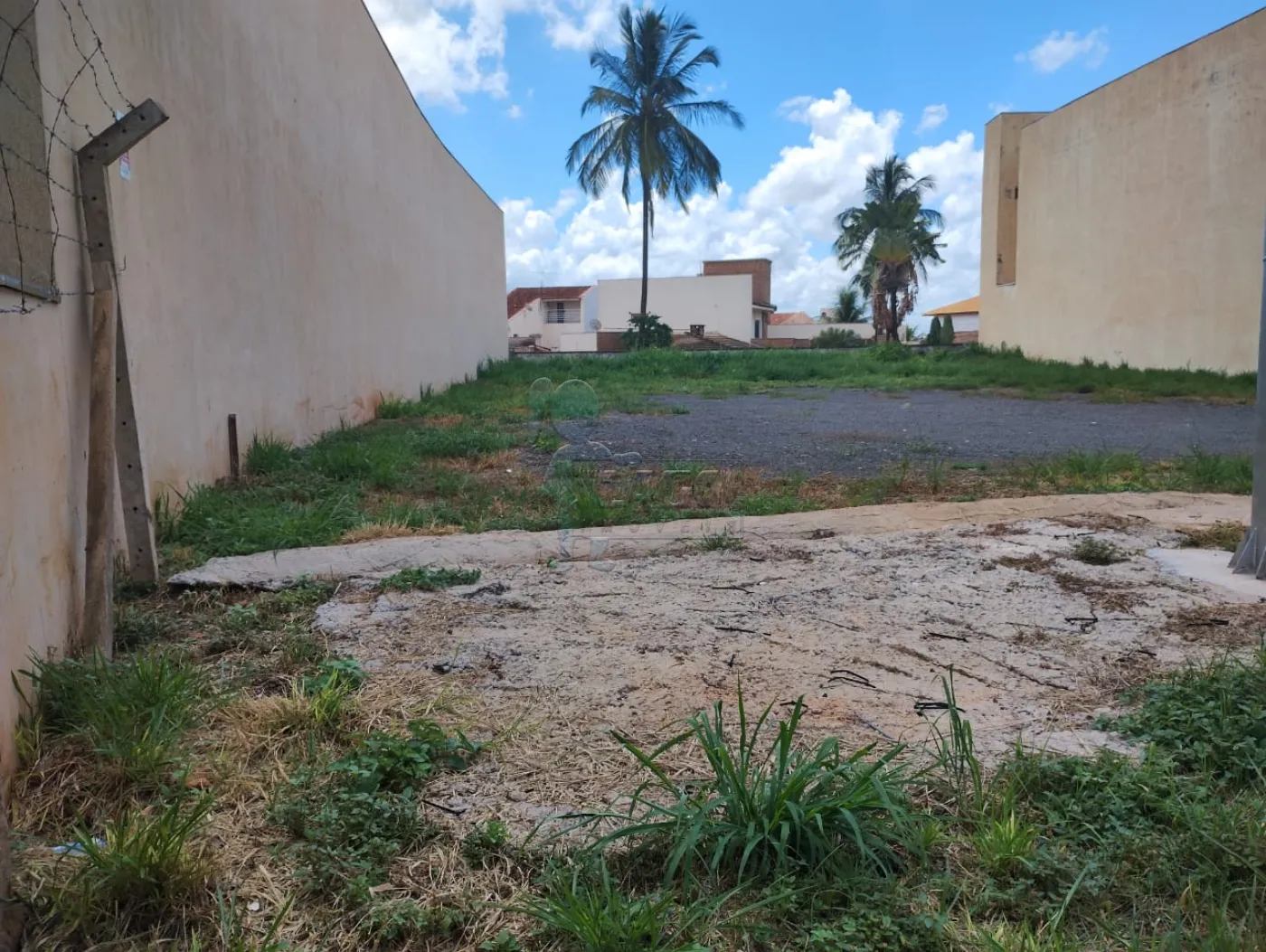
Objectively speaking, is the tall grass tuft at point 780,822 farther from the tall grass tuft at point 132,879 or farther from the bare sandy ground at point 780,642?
the tall grass tuft at point 132,879

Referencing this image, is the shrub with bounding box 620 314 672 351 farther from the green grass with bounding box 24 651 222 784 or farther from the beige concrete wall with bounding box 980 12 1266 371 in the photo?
the green grass with bounding box 24 651 222 784

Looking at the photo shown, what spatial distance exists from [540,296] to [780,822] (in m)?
51.2

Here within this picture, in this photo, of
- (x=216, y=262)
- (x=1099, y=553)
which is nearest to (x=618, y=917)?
(x=1099, y=553)

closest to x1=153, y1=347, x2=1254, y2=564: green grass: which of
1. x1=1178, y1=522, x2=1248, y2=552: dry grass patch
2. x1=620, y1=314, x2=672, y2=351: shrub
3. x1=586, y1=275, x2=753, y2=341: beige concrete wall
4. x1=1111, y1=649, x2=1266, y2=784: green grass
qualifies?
x1=1178, y1=522, x2=1248, y2=552: dry grass patch

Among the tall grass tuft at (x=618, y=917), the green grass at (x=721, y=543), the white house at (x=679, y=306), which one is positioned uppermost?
the white house at (x=679, y=306)

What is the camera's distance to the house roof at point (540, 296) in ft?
166

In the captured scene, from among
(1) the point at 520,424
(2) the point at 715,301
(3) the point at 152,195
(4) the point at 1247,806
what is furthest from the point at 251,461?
(2) the point at 715,301

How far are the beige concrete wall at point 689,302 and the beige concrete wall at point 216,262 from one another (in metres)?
32.0

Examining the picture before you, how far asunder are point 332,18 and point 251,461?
4861mm

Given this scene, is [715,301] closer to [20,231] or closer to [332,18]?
[332,18]

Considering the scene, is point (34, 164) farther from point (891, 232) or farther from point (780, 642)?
point (891, 232)

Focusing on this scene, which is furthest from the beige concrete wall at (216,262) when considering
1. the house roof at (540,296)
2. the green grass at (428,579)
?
the house roof at (540,296)

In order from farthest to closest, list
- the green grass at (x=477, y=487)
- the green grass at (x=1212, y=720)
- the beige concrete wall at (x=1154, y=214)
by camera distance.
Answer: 1. the beige concrete wall at (x=1154, y=214)
2. the green grass at (x=477, y=487)
3. the green grass at (x=1212, y=720)

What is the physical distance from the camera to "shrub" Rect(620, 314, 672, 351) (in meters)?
28.0
